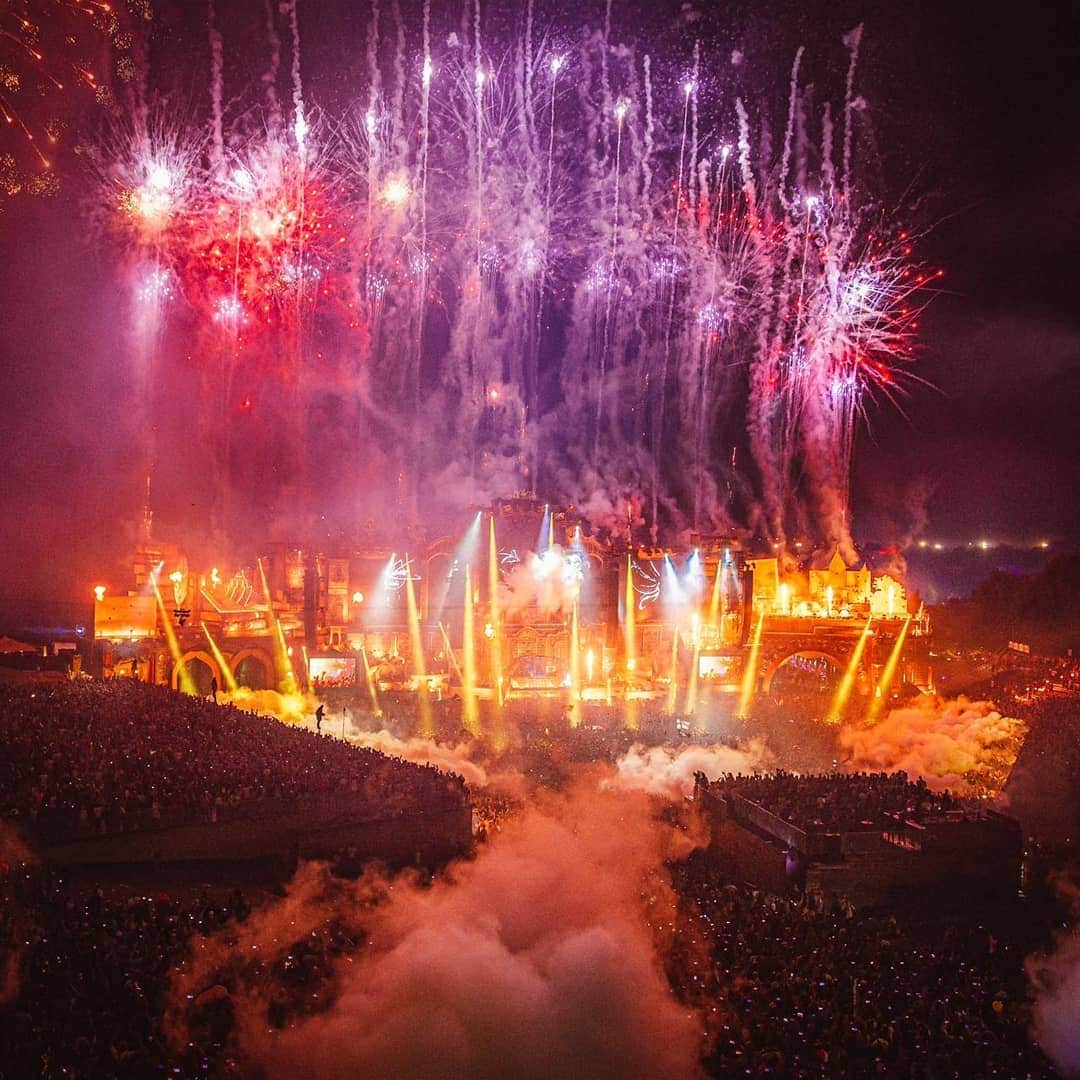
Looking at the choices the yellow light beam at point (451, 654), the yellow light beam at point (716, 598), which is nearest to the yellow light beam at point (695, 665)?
the yellow light beam at point (716, 598)

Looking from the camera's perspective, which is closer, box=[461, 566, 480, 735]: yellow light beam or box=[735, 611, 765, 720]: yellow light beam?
box=[461, 566, 480, 735]: yellow light beam

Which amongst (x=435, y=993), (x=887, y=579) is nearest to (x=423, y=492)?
(x=887, y=579)

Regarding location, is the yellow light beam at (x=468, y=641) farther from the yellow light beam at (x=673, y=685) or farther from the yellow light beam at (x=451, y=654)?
the yellow light beam at (x=673, y=685)

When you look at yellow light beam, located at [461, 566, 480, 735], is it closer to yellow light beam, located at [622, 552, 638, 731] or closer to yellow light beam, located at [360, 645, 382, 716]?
yellow light beam, located at [360, 645, 382, 716]

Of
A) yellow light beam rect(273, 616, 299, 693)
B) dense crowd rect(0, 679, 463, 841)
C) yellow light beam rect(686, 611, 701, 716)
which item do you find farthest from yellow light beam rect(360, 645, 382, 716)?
yellow light beam rect(686, 611, 701, 716)

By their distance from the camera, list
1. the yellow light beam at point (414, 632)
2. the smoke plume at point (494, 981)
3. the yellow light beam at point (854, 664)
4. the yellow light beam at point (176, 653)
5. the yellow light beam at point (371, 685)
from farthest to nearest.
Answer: the yellow light beam at point (854, 664), the yellow light beam at point (414, 632), the yellow light beam at point (176, 653), the yellow light beam at point (371, 685), the smoke plume at point (494, 981)

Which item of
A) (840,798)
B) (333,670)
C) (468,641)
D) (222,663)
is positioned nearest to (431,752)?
(333,670)

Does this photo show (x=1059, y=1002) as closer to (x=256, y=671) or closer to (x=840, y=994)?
(x=840, y=994)
